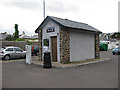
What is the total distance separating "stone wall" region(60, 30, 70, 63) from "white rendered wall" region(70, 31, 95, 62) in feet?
1.82

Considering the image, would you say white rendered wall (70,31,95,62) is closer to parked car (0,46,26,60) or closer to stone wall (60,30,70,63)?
stone wall (60,30,70,63)

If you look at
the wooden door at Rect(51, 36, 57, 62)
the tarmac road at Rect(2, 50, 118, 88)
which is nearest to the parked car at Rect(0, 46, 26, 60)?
the wooden door at Rect(51, 36, 57, 62)

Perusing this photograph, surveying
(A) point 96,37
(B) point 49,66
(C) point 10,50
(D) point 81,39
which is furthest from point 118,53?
(C) point 10,50

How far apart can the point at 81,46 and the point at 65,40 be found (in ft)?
7.41

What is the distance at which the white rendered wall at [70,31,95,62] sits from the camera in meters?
11.0

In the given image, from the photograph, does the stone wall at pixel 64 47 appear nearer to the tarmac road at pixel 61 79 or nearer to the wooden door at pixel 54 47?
the wooden door at pixel 54 47

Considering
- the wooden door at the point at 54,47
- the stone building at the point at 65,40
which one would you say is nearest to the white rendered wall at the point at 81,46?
the stone building at the point at 65,40

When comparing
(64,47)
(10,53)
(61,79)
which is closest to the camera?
(61,79)

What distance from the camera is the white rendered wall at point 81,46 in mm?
10992

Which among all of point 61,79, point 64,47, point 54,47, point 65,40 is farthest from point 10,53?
point 61,79

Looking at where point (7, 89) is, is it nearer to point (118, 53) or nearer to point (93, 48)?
point (93, 48)

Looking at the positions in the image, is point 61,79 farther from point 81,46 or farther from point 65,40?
point 81,46

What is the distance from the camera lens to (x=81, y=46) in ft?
38.9

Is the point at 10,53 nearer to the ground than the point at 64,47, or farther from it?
nearer to the ground
